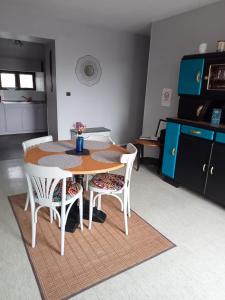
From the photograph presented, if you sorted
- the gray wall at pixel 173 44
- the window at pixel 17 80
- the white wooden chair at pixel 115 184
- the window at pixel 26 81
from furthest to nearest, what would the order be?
1. the window at pixel 26 81
2. the window at pixel 17 80
3. the gray wall at pixel 173 44
4. the white wooden chair at pixel 115 184

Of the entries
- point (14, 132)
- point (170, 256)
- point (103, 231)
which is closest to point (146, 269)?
point (170, 256)

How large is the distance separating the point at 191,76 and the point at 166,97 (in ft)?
2.73

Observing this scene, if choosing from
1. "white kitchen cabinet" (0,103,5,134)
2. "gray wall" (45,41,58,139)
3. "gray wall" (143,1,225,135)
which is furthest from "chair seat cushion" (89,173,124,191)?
"white kitchen cabinet" (0,103,5,134)

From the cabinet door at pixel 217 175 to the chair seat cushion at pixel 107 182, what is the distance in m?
1.18

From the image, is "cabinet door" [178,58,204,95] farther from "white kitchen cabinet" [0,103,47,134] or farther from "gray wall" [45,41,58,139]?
"white kitchen cabinet" [0,103,47,134]

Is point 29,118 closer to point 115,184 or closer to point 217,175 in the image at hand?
point 115,184

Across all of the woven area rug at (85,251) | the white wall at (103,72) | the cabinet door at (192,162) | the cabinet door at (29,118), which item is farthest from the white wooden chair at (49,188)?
the cabinet door at (29,118)

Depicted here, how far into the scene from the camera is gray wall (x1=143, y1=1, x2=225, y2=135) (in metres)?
2.99

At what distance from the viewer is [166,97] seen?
3.80 m

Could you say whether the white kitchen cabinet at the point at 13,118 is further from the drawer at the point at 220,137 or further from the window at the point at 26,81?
the drawer at the point at 220,137

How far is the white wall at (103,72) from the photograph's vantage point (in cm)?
378

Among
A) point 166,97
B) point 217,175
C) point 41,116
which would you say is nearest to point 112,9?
point 166,97

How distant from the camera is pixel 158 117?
4.07 meters

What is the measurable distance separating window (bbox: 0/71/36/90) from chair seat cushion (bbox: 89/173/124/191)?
5.54m
